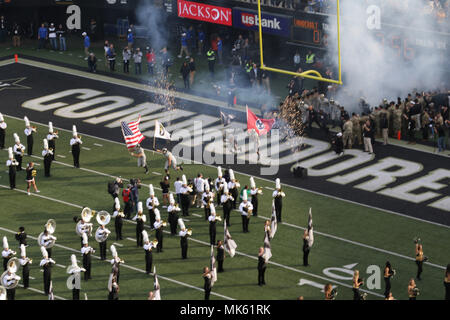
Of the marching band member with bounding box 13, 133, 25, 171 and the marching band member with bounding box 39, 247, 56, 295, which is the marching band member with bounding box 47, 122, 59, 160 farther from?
the marching band member with bounding box 39, 247, 56, 295

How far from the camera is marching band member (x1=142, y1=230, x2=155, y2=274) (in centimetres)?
3338

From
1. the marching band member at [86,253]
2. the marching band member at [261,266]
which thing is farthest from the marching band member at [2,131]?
the marching band member at [261,266]

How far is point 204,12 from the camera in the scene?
54.3 m

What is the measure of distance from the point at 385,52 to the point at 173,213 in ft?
52.8

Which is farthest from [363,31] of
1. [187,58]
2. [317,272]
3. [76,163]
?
[317,272]

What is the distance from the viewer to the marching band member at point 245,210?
36.2m

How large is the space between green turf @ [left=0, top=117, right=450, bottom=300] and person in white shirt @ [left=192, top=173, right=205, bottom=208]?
312 mm

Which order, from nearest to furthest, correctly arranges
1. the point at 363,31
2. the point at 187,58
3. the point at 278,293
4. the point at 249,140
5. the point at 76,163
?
the point at 278,293 → the point at 76,163 → the point at 249,140 → the point at 363,31 → the point at 187,58

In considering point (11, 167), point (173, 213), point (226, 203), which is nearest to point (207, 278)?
point (173, 213)

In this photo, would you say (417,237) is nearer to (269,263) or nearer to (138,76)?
(269,263)

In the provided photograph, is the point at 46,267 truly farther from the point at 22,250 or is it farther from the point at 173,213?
the point at 173,213

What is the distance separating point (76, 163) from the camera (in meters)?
41.9

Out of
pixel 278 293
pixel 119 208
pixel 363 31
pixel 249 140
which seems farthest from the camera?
pixel 363 31

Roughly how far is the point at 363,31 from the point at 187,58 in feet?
34.2
